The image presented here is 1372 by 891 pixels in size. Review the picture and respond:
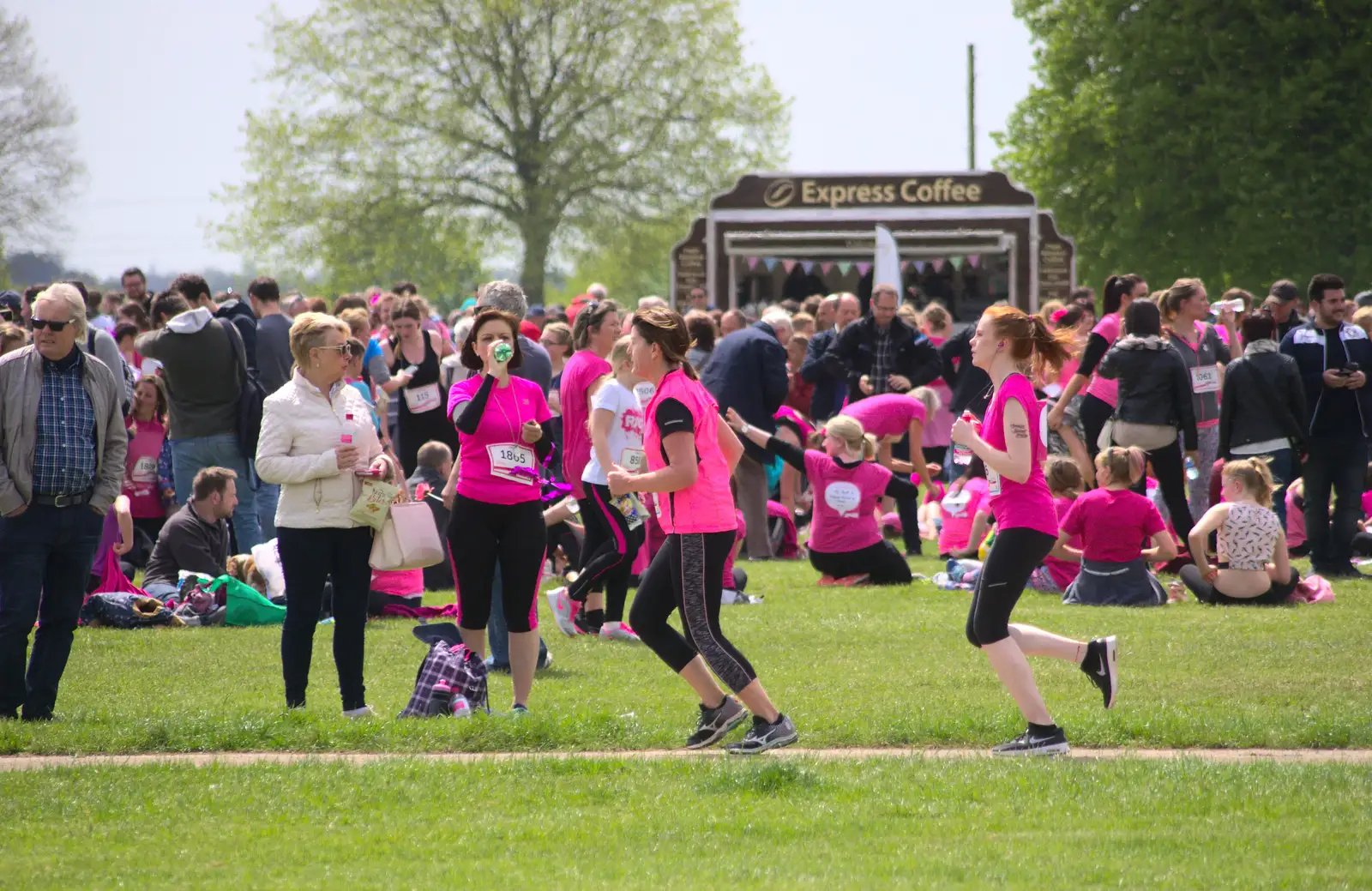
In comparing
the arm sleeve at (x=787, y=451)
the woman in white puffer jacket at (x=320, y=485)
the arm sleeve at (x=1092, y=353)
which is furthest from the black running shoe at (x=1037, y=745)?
the arm sleeve at (x=1092, y=353)

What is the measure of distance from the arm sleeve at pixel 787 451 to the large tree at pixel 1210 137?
2121 centimetres

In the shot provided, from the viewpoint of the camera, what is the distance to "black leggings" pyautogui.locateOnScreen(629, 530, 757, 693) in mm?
6578

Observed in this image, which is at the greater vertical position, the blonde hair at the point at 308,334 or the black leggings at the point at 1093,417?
the blonde hair at the point at 308,334

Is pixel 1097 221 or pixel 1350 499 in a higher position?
pixel 1097 221

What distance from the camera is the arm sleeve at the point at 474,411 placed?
24.7 ft

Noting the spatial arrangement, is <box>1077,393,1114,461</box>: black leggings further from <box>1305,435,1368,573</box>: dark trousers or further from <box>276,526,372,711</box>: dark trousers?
<box>276,526,372,711</box>: dark trousers

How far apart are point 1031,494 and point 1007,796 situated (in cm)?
133

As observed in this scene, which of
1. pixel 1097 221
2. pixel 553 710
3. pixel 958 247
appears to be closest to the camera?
pixel 553 710

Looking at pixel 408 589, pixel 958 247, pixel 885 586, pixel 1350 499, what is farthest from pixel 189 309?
pixel 958 247

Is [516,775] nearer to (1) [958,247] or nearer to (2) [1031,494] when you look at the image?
(2) [1031,494]

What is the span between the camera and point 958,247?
75.7 feet

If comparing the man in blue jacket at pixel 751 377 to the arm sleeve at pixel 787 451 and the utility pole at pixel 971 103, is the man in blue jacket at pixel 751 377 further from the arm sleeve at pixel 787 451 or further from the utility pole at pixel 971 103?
the utility pole at pixel 971 103

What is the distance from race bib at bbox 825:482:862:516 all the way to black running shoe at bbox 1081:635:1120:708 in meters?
5.21

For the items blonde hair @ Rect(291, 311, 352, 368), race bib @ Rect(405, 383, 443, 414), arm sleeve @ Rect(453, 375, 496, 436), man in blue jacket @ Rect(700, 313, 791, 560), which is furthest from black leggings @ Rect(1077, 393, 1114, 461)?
blonde hair @ Rect(291, 311, 352, 368)
